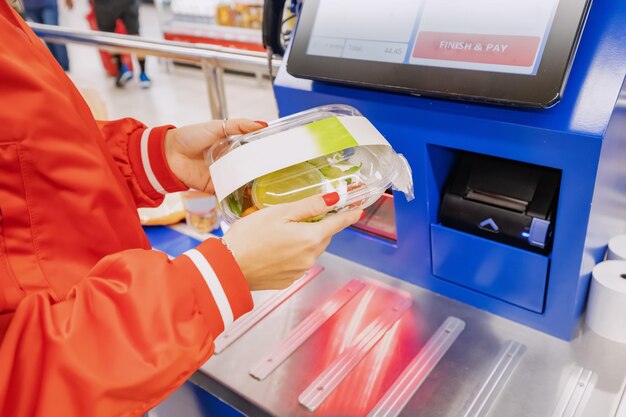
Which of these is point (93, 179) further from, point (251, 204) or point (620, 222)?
point (620, 222)

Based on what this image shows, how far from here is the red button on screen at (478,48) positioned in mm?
695

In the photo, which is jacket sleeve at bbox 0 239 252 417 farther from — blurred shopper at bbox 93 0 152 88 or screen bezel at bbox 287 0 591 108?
blurred shopper at bbox 93 0 152 88

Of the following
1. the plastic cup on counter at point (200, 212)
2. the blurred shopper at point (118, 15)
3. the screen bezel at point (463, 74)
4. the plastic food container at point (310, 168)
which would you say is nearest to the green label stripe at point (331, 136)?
the plastic food container at point (310, 168)

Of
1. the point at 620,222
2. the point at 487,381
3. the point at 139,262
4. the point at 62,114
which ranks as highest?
the point at 62,114

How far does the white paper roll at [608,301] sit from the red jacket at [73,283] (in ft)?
1.83

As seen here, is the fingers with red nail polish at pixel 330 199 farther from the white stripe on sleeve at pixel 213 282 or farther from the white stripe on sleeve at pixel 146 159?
the white stripe on sleeve at pixel 146 159

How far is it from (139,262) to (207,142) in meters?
0.44

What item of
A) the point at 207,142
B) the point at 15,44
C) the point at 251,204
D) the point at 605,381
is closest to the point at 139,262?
the point at 251,204

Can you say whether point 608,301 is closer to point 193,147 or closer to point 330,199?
point 330,199

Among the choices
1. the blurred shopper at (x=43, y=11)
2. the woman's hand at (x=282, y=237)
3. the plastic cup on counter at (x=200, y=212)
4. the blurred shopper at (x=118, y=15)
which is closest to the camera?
the woman's hand at (x=282, y=237)

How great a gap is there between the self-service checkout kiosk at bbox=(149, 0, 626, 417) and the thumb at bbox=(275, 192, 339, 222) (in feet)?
0.83

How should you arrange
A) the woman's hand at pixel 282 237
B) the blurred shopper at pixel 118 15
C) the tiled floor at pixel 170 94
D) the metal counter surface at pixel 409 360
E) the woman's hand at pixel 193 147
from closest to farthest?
the woman's hand at pixel 282 237
the metal counter surface at pixel 409 360
the woman's hand at pixel 193 147
the tiled floor at pixel 170 94
the blurred shopper at pixel 118 15

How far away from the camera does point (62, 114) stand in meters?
0.66

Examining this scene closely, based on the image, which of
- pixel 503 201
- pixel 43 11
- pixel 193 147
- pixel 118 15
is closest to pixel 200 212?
pixel 193 147
